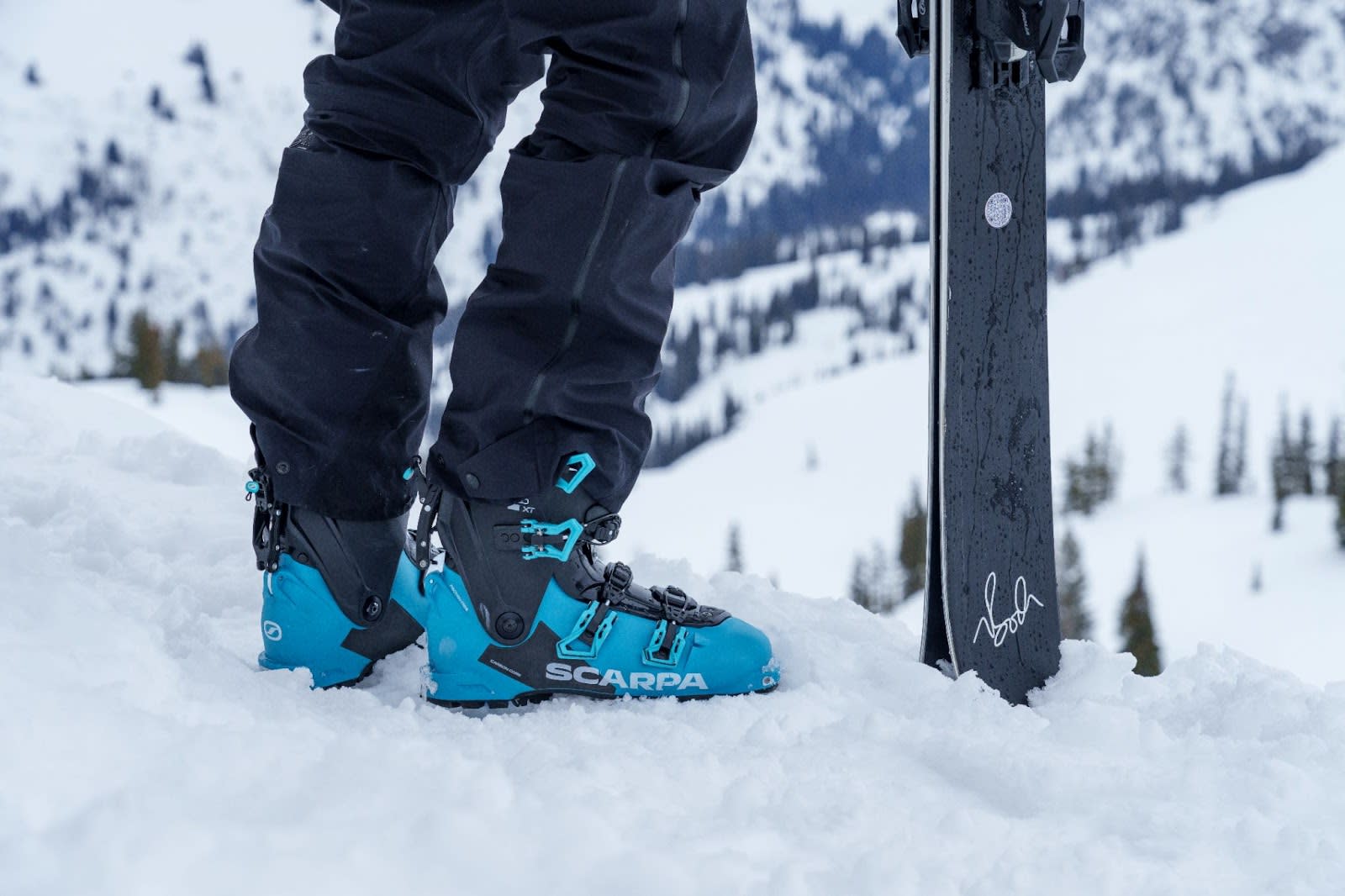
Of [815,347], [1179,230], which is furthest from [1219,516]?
[1179,230]

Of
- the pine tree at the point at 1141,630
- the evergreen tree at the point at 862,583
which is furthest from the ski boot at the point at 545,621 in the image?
the evergreen tree at the point at 862,583

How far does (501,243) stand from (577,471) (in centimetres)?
36

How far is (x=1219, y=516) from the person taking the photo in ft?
285

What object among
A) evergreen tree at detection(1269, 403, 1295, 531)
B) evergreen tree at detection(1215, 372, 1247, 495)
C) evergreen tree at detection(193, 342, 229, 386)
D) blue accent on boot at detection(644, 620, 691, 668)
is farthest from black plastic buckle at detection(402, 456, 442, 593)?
evergreen tree at detection(1215, 372, 1247, 495)

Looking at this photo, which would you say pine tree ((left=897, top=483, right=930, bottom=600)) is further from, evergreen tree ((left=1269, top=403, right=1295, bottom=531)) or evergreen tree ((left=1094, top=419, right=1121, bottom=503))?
evergreen tree ((left=1269, top=403, right=1295, bottom=531))

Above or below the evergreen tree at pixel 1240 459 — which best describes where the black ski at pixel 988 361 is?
above

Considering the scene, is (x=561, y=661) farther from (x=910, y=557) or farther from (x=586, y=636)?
(x=910, y=557)

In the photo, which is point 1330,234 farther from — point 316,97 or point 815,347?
point 316,97

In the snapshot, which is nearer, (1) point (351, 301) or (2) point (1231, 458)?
(1) point (351, 301)

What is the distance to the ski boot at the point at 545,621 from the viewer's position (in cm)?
176

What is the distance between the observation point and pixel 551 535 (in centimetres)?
175

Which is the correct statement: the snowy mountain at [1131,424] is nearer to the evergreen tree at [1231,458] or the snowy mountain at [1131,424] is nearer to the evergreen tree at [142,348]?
the evergreen tree at [1231,458]

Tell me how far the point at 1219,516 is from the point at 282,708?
9570cm
